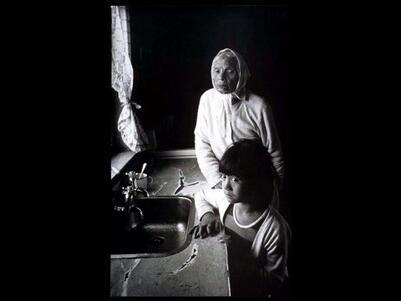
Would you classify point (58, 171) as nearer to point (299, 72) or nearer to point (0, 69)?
point (0, 69)

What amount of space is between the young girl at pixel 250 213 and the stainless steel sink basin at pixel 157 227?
0.11 m

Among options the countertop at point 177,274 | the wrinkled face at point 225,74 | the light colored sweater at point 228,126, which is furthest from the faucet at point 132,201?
the wrinkled face at point 225,74

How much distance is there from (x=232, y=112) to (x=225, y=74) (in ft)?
0.58

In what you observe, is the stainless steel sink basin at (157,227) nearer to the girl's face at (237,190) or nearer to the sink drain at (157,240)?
the sink drain at (157,240)

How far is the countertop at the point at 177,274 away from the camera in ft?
3.71

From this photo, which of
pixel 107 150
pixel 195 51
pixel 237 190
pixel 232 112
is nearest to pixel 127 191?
pixel 107 150

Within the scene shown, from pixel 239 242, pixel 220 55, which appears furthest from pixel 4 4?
pixel 239 242

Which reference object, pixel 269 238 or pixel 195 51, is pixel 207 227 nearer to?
pixel 269 238

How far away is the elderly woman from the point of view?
1282mm

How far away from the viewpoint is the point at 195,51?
1.30 m

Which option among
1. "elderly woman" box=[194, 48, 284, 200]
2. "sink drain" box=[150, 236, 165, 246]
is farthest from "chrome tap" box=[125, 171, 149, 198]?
"elderly woman" box=[194, 48, 284, 200]

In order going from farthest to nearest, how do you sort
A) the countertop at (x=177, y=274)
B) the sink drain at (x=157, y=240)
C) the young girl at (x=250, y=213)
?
the sink drain at (x=157, y=240)
the young girl at (x=250, y=213)
the countertop at (x=177, y=274)

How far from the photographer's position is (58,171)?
138 cm

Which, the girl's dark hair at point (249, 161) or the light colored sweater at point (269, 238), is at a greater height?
the girl's dark hair at point (249, 161)
